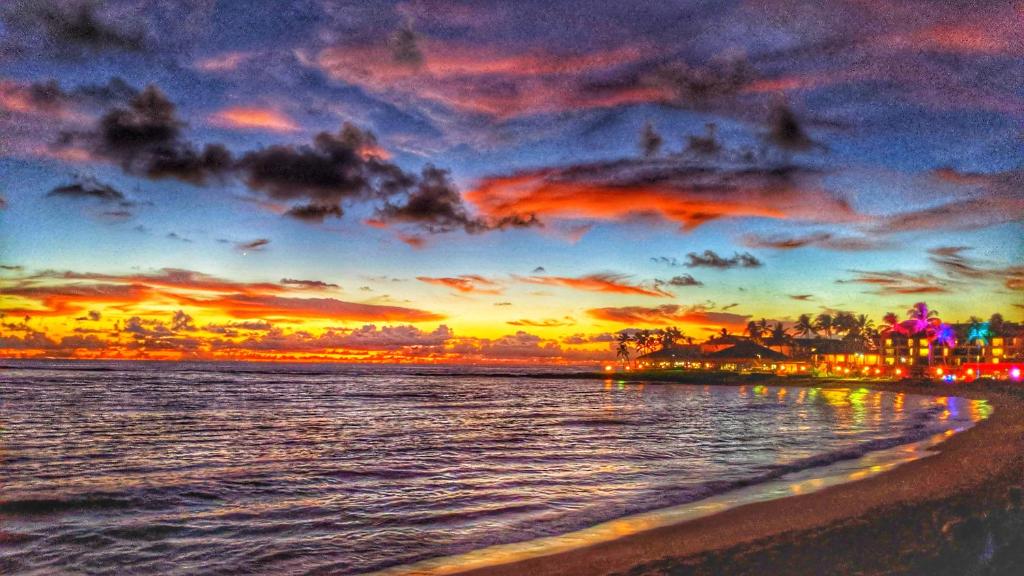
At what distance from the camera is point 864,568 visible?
9.23 metres

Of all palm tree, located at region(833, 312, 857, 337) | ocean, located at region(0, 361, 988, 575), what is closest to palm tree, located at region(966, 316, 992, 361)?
palm tree, located at region(833, 312, 857, 337)

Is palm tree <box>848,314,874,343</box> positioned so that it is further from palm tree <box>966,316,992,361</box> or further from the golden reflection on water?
the golden reflection on water

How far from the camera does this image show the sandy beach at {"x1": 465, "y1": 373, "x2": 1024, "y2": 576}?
31.2ft

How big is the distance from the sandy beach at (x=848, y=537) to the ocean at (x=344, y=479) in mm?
2399

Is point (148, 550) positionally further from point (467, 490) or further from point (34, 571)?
point (467, 490)

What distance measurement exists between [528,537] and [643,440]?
2035 centimetres

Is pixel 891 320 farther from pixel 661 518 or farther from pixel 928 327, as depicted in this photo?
pixel 661 518

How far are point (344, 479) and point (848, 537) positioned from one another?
1500cm

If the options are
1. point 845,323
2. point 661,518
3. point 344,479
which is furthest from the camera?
point 845,323

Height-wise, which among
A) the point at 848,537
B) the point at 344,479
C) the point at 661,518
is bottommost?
the point at 344,479

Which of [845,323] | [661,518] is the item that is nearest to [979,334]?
[845,323]

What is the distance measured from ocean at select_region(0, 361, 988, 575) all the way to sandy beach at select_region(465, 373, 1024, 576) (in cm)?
240

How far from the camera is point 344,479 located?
70.0 ft

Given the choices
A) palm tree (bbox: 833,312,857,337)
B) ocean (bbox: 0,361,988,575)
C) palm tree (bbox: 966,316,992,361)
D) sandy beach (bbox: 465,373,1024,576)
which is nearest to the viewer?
sandy beach (bbox: 465,373,1024,576)
